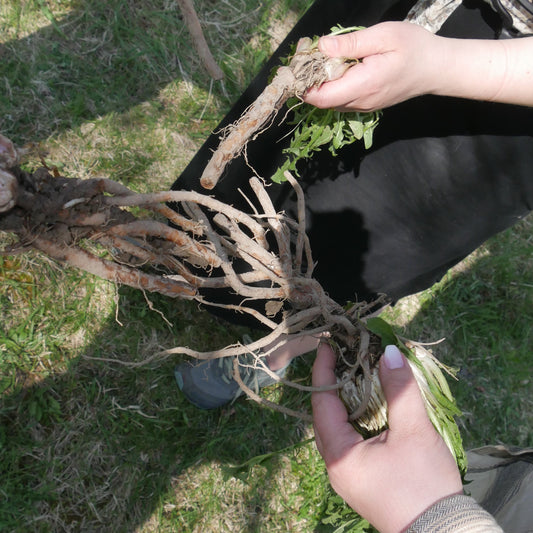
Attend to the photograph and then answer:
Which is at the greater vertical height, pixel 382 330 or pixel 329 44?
pixel 329 44

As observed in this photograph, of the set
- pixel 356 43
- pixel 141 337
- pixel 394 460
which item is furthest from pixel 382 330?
pixel 141 337

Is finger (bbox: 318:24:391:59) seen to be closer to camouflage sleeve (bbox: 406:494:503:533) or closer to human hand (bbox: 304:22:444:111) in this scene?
human hand (bbox: 304:22:444:111)

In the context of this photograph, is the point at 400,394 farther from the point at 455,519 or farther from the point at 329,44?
the point at 329,44

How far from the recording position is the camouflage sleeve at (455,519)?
86cm

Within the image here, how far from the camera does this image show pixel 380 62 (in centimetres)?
109

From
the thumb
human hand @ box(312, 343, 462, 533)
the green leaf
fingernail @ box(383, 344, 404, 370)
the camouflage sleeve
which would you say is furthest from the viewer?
the green leaf

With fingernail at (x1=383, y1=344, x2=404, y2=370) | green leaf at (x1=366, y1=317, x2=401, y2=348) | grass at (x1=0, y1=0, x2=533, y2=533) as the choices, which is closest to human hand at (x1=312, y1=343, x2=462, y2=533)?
fingernail at (x1=383, y1=344, x2=404, y2=370)

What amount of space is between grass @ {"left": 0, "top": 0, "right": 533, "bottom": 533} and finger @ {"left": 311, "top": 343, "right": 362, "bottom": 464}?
0.39 m

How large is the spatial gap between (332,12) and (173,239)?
87 centimetres

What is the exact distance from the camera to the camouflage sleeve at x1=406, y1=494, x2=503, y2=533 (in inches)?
33.9

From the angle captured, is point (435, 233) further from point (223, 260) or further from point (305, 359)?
point (305, 359)

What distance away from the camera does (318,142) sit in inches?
50.3

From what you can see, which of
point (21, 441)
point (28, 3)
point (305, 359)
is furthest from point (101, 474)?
point (28, 3)

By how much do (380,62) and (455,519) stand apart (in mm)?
1064
